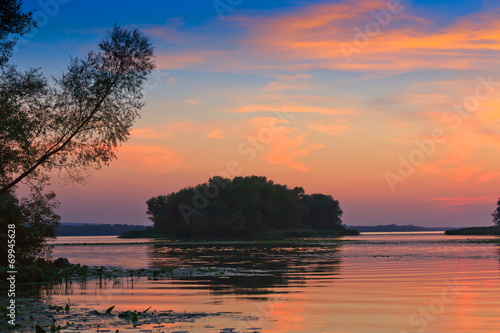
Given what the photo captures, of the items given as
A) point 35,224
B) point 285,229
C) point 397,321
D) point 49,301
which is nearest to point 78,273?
point 35,224

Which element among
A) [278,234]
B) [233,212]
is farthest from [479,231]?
[233,212]

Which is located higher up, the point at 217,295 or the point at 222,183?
the point at 222,183

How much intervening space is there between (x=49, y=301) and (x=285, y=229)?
145879 mm

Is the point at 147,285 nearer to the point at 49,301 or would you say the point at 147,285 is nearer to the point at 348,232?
the point at 49,301

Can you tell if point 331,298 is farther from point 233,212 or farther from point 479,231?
point 479,231

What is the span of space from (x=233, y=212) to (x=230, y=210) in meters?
1.12

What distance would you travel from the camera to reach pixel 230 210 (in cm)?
16275

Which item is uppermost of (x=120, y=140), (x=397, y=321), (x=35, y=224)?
(x=120, y=140)

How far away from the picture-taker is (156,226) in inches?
7274

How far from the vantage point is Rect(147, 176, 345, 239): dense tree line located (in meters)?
157

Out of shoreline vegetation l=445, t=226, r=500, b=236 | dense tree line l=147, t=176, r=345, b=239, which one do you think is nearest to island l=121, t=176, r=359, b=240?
dense tree line l=147, t=176, r=345, b=239

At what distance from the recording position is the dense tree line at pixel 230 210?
6186 inches

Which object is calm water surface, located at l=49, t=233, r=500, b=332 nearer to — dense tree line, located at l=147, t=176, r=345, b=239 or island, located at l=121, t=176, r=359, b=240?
island, located at l=121, t=176, r=359, b=240

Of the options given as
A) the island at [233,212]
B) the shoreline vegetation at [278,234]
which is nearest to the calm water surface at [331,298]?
the shoreline vegetation at [278,234]
